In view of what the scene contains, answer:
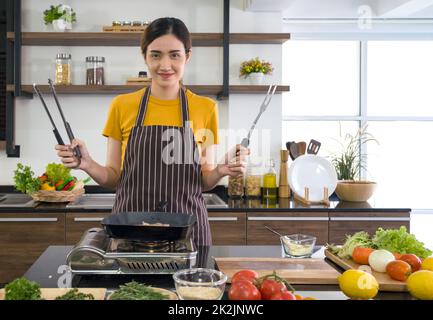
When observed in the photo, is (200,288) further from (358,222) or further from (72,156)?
(358,222)

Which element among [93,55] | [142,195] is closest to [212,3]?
[93,55]

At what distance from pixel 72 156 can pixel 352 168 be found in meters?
2.62

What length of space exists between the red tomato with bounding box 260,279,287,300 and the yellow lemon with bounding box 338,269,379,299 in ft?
0.74

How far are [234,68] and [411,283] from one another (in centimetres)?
272

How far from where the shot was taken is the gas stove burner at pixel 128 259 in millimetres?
1704

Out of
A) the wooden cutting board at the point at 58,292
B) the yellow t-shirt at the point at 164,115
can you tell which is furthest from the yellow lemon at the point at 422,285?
the yellow t-shirt at the point at 164,115

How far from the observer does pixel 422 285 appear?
1504 mm

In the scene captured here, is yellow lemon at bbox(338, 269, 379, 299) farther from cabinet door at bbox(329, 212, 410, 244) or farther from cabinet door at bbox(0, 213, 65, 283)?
cabinet door at bbox(0, 213, 65, 283)

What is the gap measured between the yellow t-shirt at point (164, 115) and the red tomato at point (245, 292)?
1128mm

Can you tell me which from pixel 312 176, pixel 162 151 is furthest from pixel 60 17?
pixel 312 176

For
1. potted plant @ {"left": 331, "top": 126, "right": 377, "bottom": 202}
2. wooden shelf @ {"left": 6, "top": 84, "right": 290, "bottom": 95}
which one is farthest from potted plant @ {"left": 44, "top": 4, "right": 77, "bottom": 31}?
potted plant @ {"left": 331, "top": 126, "right": 377, "bottom": 202}

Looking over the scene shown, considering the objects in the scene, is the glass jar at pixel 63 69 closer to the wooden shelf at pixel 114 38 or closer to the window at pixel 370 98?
the wooden shelf at pixel 114 38

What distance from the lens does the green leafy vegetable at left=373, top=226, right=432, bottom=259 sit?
1.91m

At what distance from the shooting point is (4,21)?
3.95 meters
